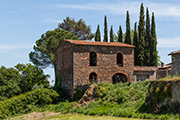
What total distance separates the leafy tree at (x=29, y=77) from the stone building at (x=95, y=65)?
27.1ft

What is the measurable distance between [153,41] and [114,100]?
23145 mm

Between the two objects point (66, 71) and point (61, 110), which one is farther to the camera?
point (66, 71)

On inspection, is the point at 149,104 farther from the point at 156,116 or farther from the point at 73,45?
the point at 73,45

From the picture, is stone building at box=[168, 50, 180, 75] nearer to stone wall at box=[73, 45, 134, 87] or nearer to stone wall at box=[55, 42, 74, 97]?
stone wall at box=[73, 45, 134, 87]

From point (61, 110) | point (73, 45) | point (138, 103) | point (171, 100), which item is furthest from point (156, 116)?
point (73, 45)

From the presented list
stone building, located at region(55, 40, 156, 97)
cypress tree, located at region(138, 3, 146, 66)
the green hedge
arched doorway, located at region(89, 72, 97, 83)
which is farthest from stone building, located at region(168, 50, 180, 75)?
cypress tree, located at region(138, 3, 146, 66)

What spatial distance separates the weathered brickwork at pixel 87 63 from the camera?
101 feet

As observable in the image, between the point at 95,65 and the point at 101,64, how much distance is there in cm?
184

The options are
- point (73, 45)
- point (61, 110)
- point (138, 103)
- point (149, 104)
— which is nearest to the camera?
point (149, 104)

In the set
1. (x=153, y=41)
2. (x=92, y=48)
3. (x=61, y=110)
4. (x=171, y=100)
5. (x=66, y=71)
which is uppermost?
(x=153, y=41)

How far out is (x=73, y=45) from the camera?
3081 centimetres

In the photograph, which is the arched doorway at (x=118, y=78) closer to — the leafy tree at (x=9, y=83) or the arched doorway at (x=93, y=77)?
the arched doorway at (x=93, y=77)

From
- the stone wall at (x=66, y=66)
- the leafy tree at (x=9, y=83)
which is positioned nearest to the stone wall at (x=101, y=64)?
the stone wall at (x=66, y=66)

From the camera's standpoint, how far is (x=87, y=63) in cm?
3134
